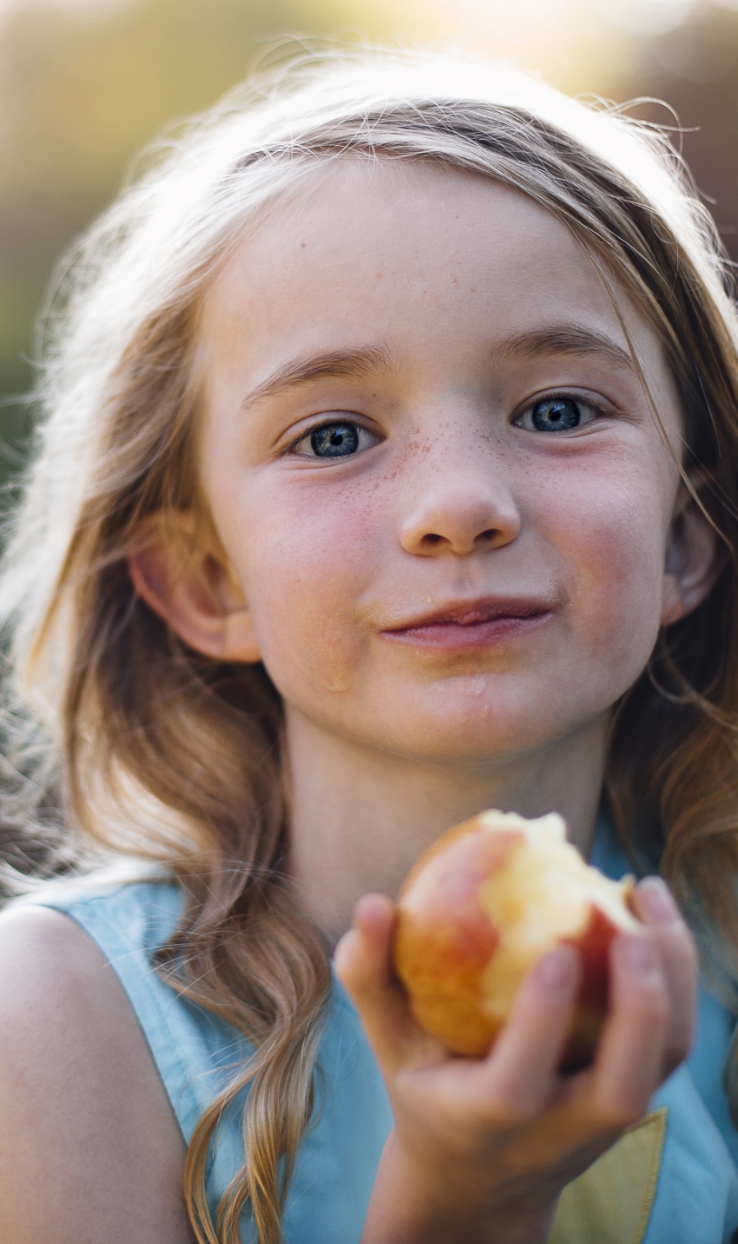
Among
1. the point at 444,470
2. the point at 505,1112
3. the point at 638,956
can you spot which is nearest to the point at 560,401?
the point at 444,470

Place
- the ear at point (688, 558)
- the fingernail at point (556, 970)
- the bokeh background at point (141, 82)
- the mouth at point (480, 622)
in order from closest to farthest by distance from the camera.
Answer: the fingernail at point (556, 970)
the mouth at point (480, 622)
the ear at point (688, 558)
the bokeh background at point (141, 82)

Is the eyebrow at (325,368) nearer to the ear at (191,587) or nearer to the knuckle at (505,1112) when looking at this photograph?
the ear at (191,587)

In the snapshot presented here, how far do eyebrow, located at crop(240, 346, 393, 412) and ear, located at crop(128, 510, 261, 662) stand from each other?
423mm

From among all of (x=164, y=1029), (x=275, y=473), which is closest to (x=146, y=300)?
(x=275, y=473)

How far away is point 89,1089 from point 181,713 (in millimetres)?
856

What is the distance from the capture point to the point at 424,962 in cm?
110

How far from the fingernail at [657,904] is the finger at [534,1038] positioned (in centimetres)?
9

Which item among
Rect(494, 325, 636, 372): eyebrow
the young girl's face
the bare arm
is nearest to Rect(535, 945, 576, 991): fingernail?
the young girl's face

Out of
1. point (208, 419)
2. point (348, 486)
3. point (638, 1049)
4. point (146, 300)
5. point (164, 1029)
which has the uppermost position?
point (146, 300)

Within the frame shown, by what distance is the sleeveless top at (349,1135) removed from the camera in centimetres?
160

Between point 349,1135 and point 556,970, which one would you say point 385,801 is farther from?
point 556,970

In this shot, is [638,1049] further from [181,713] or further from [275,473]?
[181,713]

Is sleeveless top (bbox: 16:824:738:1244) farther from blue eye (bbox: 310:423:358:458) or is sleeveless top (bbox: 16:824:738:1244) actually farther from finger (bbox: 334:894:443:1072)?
blue eye (bbox: 310:423:358:458)

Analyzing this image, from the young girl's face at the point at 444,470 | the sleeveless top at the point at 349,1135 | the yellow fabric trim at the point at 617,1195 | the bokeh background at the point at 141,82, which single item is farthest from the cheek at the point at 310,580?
the bokeh background at the point at 141,82
